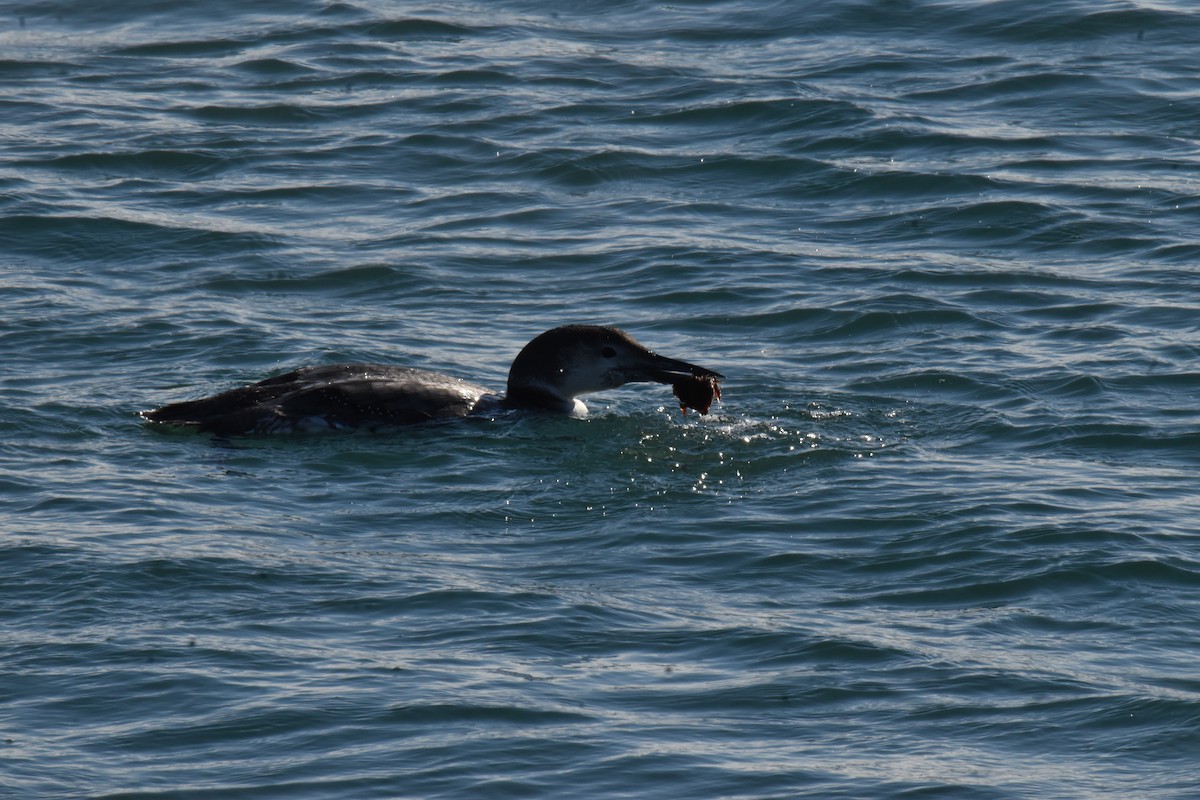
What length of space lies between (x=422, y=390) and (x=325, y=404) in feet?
1.79

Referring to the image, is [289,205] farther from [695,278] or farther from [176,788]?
[176,788]

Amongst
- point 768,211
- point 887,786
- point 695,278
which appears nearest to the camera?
point 887,786

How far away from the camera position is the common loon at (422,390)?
34.3 ft

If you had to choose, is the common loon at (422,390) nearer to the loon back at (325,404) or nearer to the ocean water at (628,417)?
the loon back at (325,404)

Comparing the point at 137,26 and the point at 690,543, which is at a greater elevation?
the point at 137,26

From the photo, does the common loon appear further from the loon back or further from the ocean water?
the ocean water

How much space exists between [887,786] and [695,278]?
755cm

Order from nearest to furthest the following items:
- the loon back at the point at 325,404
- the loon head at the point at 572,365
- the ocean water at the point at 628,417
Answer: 1. the ocean water at the point at 628,417
2. the loon back at the point at 325,404
3. the loon head at the point at 572,365

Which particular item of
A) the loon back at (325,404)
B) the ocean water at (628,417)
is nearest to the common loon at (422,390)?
the loon back at (325,404)

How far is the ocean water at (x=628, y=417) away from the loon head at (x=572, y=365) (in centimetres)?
28

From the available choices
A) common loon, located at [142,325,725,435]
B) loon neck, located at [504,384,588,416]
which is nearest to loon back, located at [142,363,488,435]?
common loon, located at [142,325,725,435]

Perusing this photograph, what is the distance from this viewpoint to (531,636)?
783 cm

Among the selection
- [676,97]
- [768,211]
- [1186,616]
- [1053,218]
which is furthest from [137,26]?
[1186,616]

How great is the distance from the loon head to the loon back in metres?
0.42
